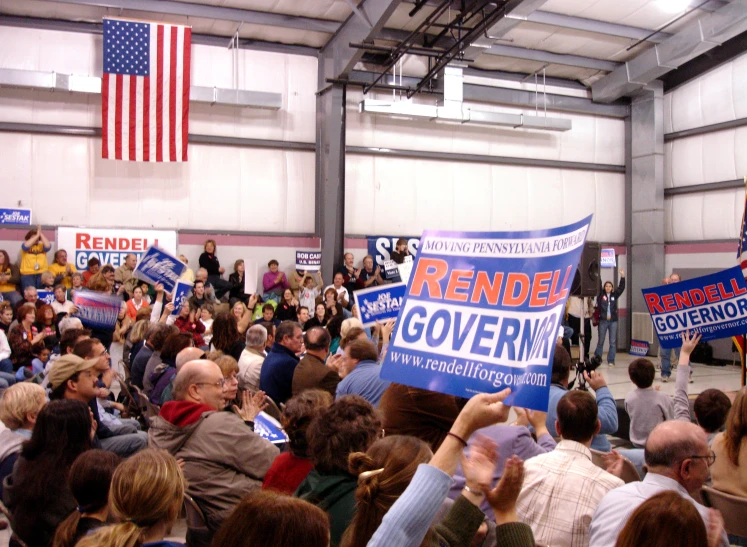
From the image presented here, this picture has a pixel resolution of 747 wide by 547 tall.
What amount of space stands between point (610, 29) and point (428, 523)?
12.9m

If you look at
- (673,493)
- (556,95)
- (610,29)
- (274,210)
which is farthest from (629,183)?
(673,493)

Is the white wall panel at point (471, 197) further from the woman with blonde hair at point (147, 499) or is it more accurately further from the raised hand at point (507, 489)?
the raised hand at point (507, 489)

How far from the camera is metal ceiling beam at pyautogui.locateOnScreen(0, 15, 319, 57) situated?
11719mm

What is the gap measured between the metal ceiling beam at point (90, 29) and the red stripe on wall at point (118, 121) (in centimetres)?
109

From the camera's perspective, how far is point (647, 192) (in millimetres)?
15492

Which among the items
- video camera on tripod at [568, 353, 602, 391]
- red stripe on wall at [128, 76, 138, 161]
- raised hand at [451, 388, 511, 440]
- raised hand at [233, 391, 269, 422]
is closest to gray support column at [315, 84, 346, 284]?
red stripe on wall at [128, 76, 138, 161]

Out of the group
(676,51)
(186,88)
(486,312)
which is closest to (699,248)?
(676,51)

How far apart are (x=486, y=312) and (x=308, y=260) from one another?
34.1 feet

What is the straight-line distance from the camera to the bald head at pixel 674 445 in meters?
2.55

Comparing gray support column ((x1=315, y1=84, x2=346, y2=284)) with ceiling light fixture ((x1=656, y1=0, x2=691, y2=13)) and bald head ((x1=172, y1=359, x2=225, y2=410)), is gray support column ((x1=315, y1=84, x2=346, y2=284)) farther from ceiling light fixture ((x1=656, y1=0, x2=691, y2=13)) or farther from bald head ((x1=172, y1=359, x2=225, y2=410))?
bald head ((x1=172, y1=359, x2=225, y2=410))

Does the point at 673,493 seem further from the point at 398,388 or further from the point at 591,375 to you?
the point at 591,375

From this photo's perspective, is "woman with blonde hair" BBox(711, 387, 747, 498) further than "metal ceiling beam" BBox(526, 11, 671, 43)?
No

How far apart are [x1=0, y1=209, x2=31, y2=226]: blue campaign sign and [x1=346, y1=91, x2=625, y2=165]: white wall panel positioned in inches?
228

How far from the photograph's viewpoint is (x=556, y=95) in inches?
600
